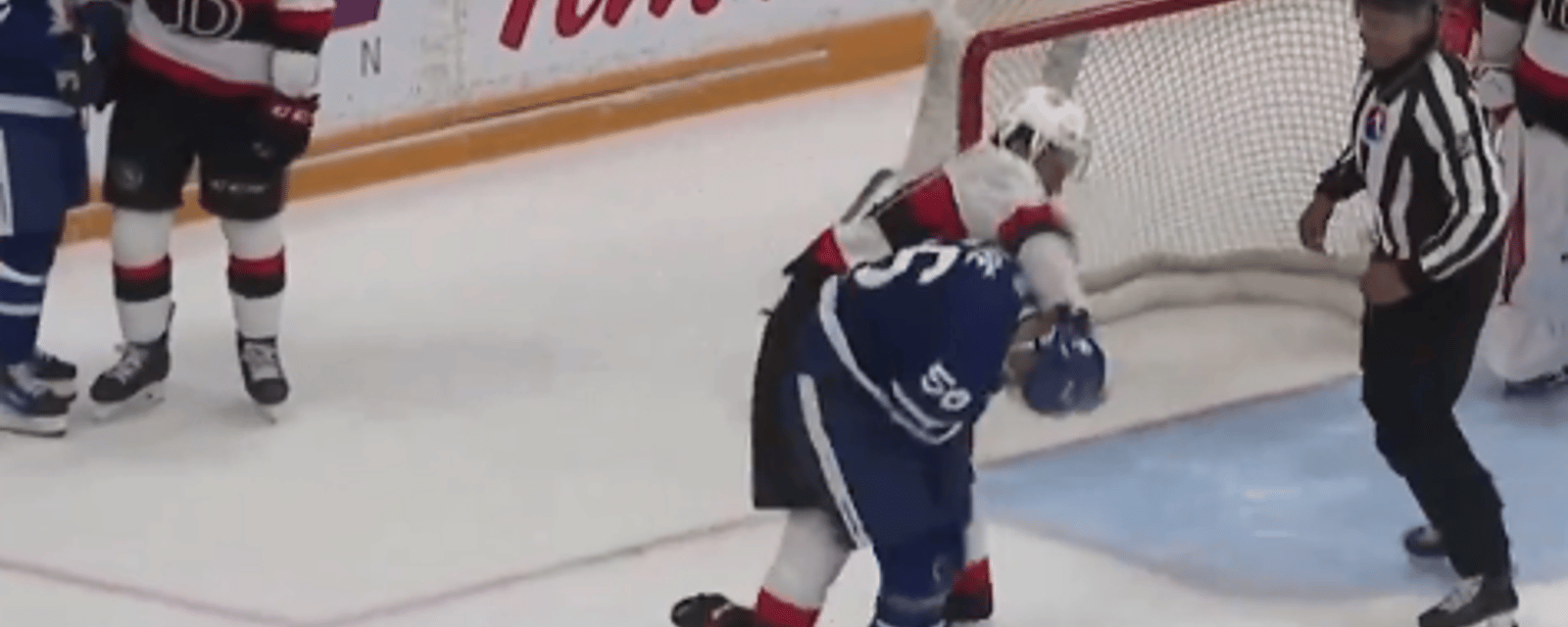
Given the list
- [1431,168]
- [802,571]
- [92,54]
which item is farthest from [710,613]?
[92,54]

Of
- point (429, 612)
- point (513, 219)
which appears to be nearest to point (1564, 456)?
point (429, 612)

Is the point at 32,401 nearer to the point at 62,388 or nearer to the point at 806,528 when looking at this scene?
the point at 62,388

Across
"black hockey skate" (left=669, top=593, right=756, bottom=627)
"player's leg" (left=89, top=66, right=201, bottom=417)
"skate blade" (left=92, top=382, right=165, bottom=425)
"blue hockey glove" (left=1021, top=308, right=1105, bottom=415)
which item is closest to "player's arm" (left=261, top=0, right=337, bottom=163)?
"player's leg" (left=89, top=66, right=201, bottom=417)

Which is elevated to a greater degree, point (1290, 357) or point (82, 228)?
point (1290, 357)

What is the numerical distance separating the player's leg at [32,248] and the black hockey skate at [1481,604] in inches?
89.8

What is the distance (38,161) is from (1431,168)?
226 centimetres

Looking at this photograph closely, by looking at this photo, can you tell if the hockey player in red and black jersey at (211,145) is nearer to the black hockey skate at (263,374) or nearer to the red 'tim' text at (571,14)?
the black hockey skate at (263,374)

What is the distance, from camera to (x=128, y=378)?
5426mm

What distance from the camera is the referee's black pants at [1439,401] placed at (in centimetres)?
432

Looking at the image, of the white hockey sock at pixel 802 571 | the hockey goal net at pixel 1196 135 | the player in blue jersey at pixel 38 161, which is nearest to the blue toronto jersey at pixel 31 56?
the player in blue jersey at pixel 38 161

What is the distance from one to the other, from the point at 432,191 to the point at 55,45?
5.75 ft

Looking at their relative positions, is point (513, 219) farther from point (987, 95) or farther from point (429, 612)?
point (429, 612)

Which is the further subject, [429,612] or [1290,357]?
[1290,357]

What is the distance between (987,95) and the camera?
214 inches
